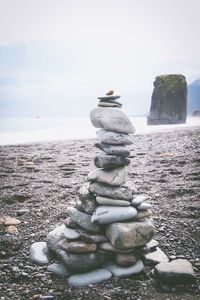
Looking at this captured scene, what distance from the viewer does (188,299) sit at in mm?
3504

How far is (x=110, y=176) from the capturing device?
4.39 m

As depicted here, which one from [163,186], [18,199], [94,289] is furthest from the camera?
[163,186]

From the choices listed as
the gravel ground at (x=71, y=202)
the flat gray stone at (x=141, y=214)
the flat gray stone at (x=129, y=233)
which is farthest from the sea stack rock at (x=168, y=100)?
the flat gray stone at (x=129, y=233)

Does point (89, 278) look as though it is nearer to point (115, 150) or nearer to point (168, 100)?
point (115, 150)

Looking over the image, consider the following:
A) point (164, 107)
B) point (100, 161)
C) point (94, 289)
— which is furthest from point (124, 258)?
point (164, 107)

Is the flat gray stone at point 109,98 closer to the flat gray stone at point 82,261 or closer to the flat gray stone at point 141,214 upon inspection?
the flat gray stone at point 141,214

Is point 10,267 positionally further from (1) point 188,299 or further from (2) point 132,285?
(1) point 188,299

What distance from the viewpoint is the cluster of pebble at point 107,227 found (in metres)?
4.04

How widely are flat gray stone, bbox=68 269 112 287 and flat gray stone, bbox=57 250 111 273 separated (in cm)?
8

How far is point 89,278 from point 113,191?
117 centimetres

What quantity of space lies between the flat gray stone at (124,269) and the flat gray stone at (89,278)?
0.28 ft

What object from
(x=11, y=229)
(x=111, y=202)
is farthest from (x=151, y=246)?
(x=11, y=229)

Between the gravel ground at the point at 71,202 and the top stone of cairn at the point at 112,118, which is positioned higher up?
the top stone of cairn at the point at 112,118

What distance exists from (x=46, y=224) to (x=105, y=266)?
186 centimetres
